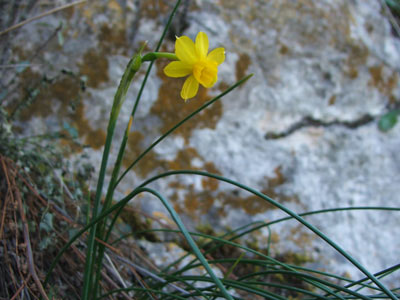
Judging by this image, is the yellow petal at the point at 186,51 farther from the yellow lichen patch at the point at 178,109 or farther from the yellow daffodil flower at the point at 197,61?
the yellow lichen patch at the point at 178,109

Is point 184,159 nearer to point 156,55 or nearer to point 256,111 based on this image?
point 256,111

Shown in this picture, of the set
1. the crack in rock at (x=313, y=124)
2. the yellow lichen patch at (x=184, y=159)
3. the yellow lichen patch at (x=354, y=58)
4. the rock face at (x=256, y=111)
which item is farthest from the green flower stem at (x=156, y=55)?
the yellow lichen patch at (x=354, y=58)

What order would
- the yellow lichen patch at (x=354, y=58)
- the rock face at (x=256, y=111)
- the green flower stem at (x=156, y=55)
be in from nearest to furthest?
the green flower stem at (x=156, y=55)
the rock face at (x=256, y=111)
the yellow lichen patch at (x=354, y=58)

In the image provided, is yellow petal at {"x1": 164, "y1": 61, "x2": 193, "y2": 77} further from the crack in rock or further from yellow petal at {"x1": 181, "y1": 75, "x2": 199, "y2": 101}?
the crack in rock

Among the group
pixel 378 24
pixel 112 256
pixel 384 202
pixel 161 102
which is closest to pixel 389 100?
pixel 378 24

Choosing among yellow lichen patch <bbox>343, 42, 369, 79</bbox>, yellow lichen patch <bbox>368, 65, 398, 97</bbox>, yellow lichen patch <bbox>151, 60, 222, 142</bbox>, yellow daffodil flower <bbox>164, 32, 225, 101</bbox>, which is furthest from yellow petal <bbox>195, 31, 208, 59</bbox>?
yellow lichen patch <bbox>368, 65, 398, 97</bbox>

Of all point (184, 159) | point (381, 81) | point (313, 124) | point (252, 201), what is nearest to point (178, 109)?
point (184, 159)
